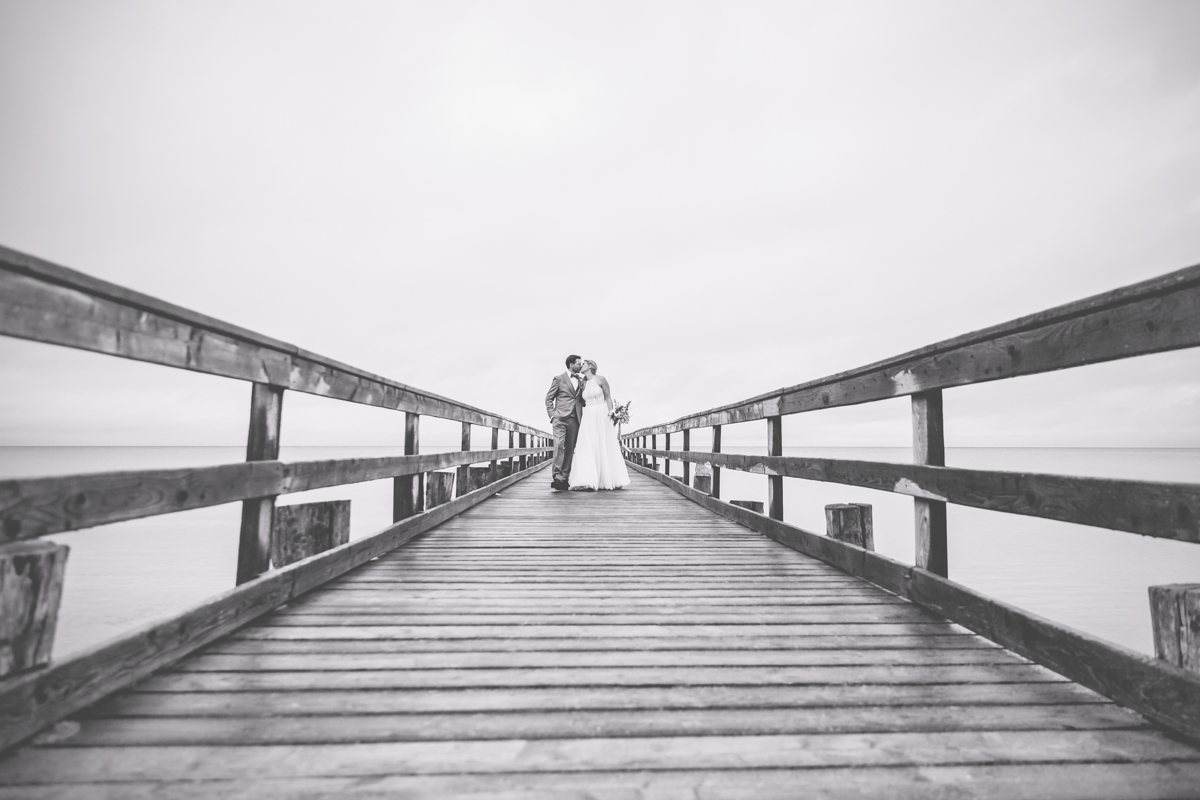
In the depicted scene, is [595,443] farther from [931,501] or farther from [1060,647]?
[1060,647]

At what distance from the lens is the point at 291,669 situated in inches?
76.5

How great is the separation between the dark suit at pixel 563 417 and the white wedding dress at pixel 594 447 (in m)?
0.14

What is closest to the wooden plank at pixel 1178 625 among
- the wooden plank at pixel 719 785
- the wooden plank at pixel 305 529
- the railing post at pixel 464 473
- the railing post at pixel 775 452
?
the wooden plank at pixel 719 785

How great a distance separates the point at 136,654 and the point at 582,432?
7.28m

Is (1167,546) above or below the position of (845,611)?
below

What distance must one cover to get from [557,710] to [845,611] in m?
1.54

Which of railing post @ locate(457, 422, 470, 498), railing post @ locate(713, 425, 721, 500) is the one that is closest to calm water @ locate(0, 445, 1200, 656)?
railing post @ locate(713, 425, 721, 500)

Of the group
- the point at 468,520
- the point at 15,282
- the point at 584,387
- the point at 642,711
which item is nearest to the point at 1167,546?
the point at 584,387

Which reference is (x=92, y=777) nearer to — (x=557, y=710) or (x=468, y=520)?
(x=557, y=710)

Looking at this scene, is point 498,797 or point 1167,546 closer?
point 498,797

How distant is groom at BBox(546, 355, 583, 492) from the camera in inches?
347

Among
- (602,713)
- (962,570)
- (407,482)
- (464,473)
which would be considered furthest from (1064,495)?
(962,570)

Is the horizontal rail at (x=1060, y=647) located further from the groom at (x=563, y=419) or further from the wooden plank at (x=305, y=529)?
the groom at (x=563, y=419)

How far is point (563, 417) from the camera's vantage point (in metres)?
8.78
